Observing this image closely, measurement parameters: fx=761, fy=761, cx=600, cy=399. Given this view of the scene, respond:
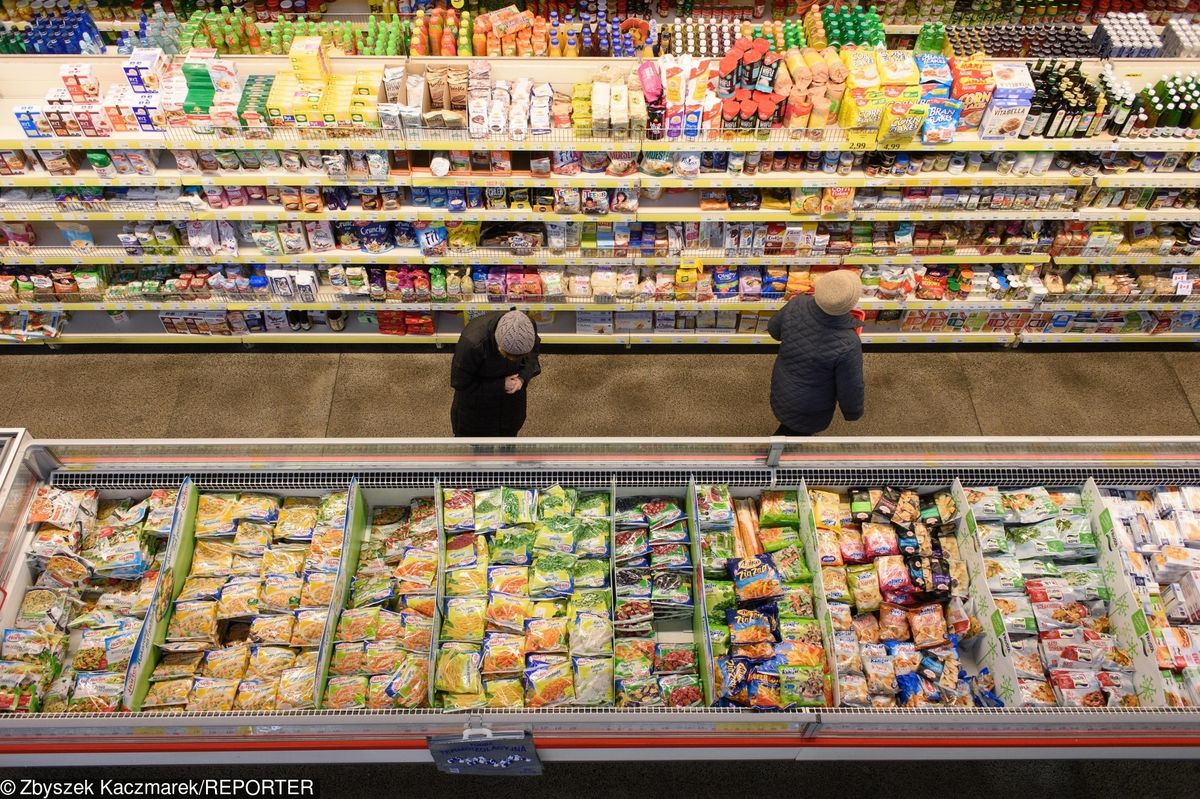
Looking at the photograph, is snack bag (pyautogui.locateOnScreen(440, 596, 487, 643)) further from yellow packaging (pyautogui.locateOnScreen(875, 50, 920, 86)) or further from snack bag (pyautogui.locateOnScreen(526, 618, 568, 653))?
yellow packaging (pyautogui.locateOnScreen(875, 50, 920, 86))

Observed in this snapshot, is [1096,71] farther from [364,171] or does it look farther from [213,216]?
[213,216]

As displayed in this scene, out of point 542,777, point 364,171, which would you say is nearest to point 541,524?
point 542,777

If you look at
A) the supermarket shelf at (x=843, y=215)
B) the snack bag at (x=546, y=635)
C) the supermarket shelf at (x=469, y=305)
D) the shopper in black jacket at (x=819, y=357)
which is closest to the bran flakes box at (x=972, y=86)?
the supermarket shelf at (x=843, y=215)

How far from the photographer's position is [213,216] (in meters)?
4.73

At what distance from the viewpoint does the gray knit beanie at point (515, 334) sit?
3.40 m

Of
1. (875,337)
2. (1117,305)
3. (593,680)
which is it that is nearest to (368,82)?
(593,680)

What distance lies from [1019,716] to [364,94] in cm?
430

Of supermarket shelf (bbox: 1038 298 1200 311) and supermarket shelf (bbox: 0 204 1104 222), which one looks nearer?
supermarket shelf (bbox: 0 204 1104 222)

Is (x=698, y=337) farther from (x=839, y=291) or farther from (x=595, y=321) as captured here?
(x=839, y=291)

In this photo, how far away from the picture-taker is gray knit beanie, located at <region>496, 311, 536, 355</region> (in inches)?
134

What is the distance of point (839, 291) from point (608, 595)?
173 centimetres

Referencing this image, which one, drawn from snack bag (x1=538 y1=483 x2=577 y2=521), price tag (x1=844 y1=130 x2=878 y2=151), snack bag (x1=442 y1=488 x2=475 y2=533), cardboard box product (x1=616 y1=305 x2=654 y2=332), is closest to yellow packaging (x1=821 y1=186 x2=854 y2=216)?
price tag (x1=844 y1=130 x2=878 y2=151)

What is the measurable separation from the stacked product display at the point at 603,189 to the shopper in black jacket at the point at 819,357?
3.73ft

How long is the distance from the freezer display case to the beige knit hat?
0.71m
